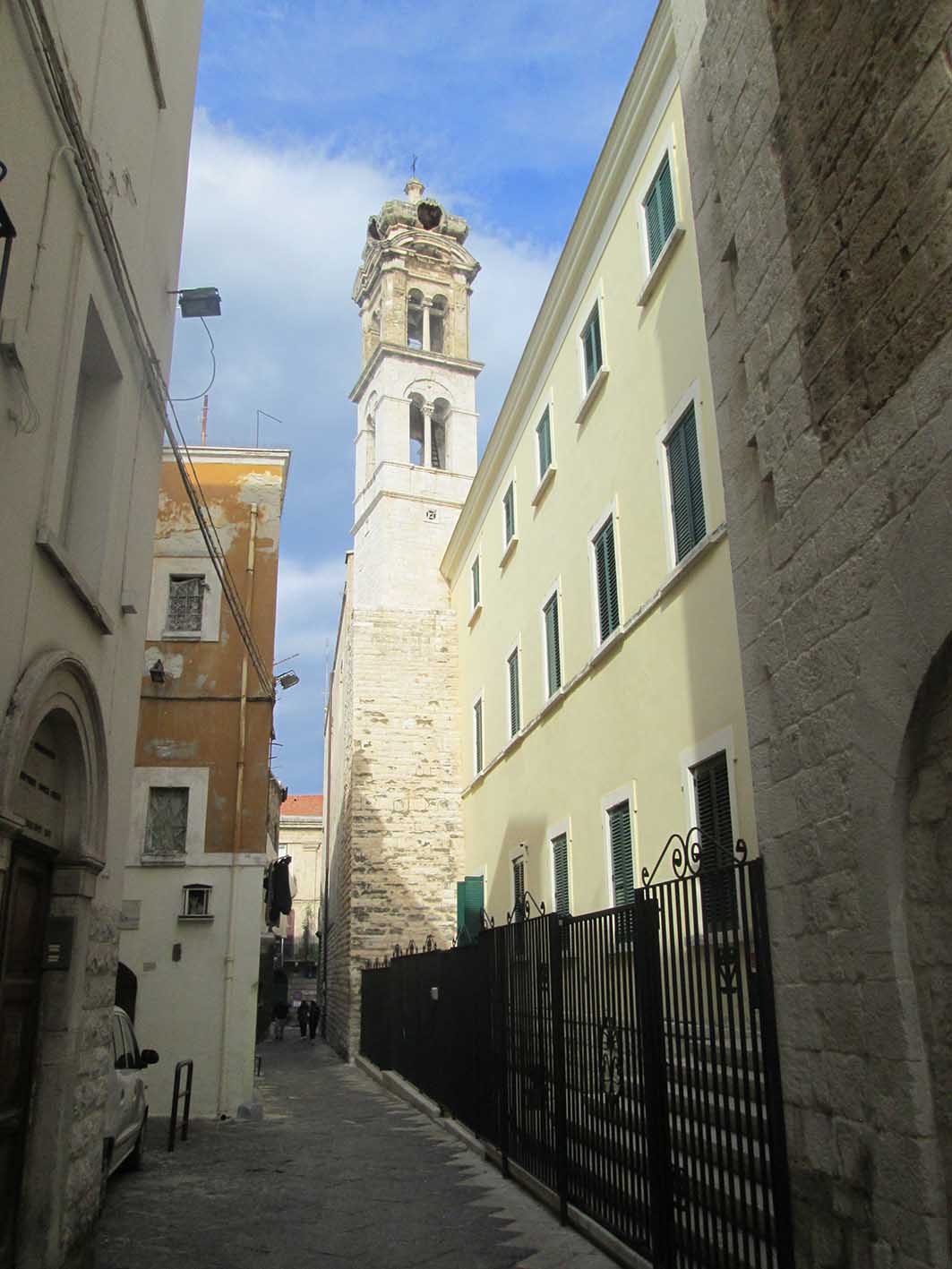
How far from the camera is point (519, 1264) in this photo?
5.95 metres

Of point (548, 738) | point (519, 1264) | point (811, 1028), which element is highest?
point (548, 738)

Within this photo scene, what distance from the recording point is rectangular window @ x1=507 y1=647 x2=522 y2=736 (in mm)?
17109

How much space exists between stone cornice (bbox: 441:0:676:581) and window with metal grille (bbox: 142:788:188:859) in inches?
318

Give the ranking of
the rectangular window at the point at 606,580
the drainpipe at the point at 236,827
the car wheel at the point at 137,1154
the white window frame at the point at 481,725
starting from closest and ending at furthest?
the car wheel at the point at 137,1154
the rectangular window at the point at 606,580
the drainpipe at the point at 236,827
the white window frame at the point at 481,725

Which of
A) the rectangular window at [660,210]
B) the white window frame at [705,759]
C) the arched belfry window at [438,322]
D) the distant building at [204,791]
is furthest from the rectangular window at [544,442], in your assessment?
the arched belfry window at [438,322]

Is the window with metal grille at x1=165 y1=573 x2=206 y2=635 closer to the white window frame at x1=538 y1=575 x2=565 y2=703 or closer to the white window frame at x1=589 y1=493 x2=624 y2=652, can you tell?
the white window frame at x1=538 y1=575 x2=565 y2=703

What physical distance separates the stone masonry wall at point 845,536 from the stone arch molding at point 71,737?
11.4ft

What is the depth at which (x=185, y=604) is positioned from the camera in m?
14.8

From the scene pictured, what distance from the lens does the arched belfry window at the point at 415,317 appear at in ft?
101

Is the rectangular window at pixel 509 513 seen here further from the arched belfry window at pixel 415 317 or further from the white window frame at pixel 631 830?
the arched belfry window at pixel 415 317

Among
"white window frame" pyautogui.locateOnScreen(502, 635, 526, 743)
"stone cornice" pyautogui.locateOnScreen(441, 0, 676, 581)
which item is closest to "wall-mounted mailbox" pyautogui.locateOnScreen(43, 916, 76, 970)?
"stone cornice" pyautogui.locateOnScreen(441, 0, 676, 581)

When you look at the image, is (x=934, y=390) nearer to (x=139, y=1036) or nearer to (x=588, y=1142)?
(x=588, y=1142)

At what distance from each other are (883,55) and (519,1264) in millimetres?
6356

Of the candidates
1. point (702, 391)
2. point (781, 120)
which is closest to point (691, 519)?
point (702, 391)
